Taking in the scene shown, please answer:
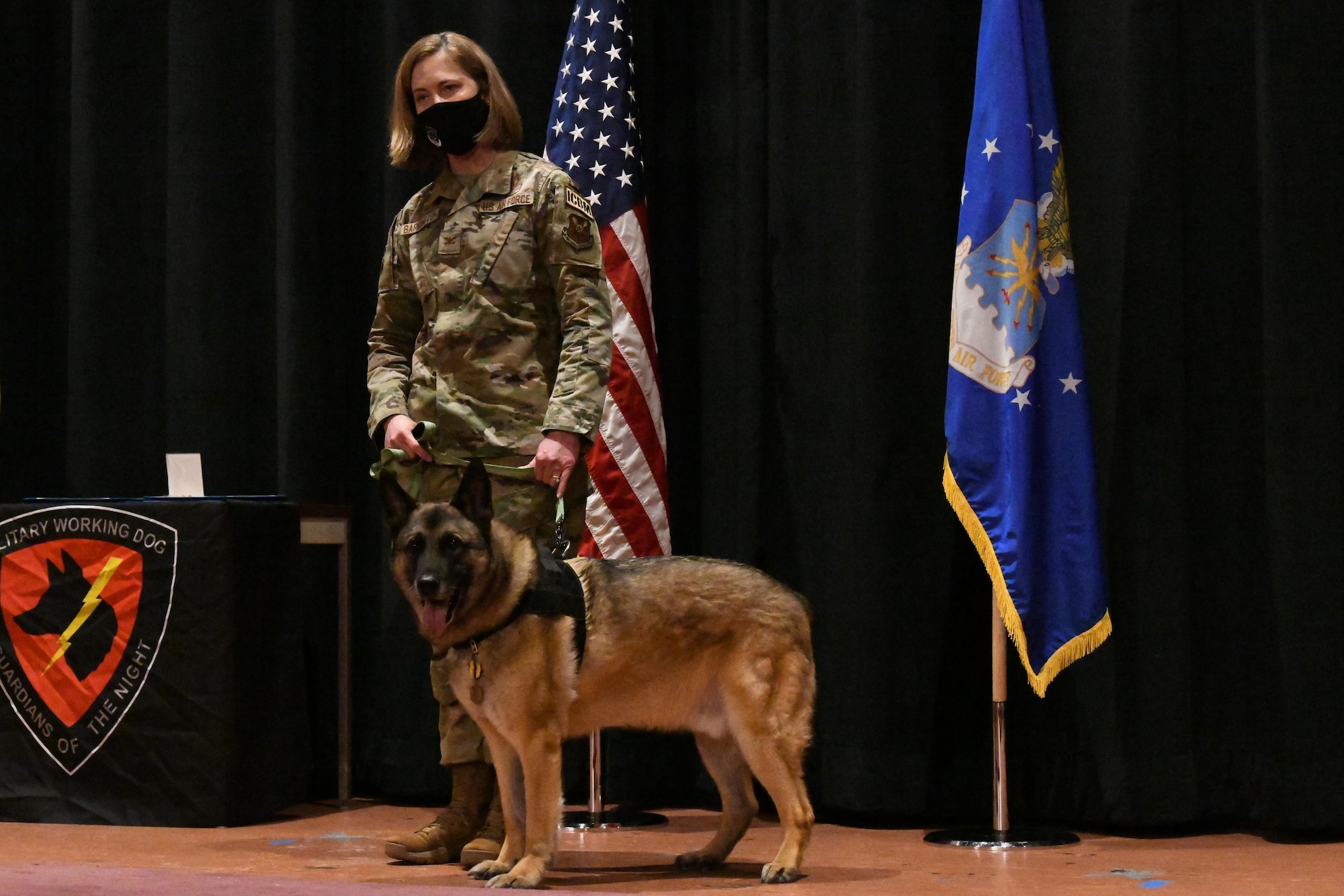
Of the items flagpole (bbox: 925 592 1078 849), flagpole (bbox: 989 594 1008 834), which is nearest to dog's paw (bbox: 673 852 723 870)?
flagpole (bbox: 925 592 1078 849)

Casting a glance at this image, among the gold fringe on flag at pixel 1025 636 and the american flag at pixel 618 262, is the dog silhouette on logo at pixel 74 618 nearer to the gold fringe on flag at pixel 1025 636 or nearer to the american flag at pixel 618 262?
the american flag at pixel 618 262

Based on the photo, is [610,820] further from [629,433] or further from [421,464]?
[421,464]

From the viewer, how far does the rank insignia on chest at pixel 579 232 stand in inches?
137

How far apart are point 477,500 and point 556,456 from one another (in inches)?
8.6

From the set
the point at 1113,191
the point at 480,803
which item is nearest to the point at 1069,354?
the point at 1113,191

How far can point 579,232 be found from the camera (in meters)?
3.48

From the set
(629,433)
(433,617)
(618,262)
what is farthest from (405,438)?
(618,262)

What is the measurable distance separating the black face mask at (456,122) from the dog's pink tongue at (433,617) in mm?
1142

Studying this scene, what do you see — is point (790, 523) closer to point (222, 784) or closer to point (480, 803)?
point (480, 803)

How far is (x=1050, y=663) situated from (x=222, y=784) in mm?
2310

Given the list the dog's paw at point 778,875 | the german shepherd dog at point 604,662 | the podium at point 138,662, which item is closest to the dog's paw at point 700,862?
the german shepherd dog at point 604,662

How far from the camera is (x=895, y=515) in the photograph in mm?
4270

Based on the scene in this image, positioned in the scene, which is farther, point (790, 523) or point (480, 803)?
point (790, 523)

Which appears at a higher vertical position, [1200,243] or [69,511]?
[1200,243]
